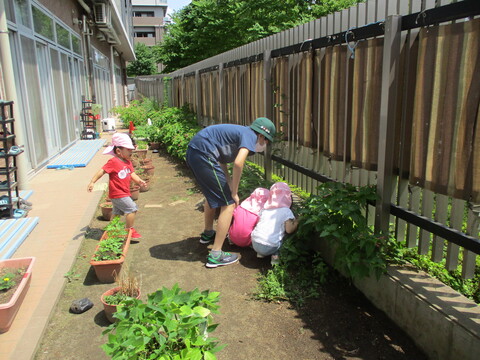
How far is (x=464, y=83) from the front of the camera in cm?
247

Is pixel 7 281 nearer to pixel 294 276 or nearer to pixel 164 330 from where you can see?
pixel 164 330

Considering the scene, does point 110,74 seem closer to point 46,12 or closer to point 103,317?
point 46,12

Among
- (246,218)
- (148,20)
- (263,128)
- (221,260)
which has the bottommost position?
(221,260)

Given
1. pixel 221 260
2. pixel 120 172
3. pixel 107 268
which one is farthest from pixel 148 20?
pixel 107 268

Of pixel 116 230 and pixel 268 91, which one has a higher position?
pixel 268 91

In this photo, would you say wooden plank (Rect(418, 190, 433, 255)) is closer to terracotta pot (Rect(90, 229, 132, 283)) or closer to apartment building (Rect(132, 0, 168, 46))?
terracotta pot (Rect(90, 229, 132, 283))

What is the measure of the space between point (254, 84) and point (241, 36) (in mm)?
24638

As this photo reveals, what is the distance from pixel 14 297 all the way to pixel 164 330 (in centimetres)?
154

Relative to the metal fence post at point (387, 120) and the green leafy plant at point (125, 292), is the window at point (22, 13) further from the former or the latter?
the metal fence post at point (387, 120)

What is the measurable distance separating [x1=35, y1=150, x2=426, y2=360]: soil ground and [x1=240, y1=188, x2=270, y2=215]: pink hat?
498 mm

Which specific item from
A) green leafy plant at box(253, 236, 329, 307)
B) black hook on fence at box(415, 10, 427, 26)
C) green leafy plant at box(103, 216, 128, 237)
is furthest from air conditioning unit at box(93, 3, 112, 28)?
black hook on fence at box(415, 10, 427, 26)

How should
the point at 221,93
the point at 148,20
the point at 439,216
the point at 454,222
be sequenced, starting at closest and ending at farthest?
the point at 454,222, the point at 439,216, the point at 221,93, the point at 148,20

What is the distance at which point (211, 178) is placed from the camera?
4117mm

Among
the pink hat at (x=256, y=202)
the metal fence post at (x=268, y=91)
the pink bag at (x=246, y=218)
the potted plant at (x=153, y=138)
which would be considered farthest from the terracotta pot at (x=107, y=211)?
the potted plant at (x=153, y=138)
